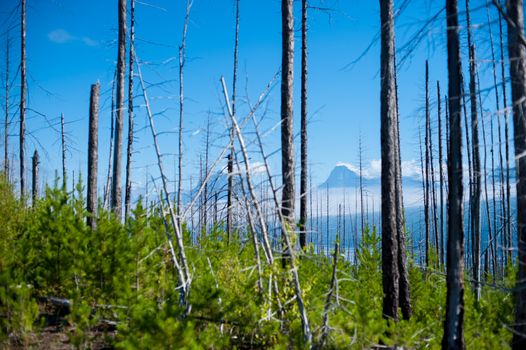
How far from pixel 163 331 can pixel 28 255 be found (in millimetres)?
3681

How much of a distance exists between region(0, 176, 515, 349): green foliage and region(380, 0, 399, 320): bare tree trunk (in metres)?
0.49

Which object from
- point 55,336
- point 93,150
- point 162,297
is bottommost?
point 55,336

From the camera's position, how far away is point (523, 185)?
15.7 ft

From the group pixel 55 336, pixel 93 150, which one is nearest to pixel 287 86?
pixel 93 150

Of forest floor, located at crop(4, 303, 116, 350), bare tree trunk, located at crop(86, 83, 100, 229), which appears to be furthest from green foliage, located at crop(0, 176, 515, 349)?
bare tree trunk, located at crop(86, 83, 100, 229)

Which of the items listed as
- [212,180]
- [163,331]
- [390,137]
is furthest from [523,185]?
[163,331]

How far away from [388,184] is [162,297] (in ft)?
12.9

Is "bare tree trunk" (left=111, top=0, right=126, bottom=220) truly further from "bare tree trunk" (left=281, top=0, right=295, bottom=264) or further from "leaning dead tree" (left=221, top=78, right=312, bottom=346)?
"leaning dead tree" (left=221, top=78, right=312, bottom=346)

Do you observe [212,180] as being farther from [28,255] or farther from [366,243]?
[366,243]

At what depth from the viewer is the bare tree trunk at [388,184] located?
680 cm

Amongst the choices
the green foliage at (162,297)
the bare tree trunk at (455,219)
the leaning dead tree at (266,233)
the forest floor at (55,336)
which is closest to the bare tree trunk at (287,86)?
the green foliage at (162,297)

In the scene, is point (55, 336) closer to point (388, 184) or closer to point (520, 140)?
point (388, 184)

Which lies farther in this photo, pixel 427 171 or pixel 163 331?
pixel 427 171

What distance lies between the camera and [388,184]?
7.02 meters
